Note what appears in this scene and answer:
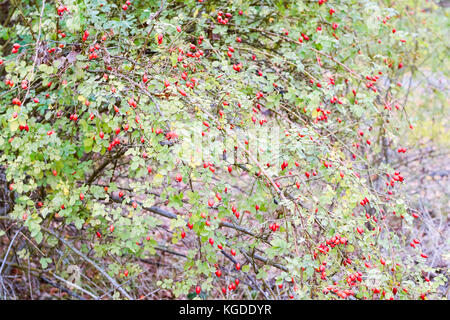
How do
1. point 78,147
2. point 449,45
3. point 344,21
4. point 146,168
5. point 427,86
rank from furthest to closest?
point 427,86 < point 449,45 < point 344,21 < point 78,147 < point 146,168

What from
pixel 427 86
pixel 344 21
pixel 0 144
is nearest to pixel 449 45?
pixel 427 86

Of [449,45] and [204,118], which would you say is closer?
[204,118]

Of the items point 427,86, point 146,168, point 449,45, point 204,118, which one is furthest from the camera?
point 427,86

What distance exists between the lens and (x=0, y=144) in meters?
2.70

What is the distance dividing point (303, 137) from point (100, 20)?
141 cm

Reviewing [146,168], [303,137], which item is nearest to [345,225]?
[303,137]

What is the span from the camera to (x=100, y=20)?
273 centimetres

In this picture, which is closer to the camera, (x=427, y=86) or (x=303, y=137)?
(x=303, y=137)

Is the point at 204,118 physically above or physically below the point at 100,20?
below

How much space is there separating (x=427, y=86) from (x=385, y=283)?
4.14 metres

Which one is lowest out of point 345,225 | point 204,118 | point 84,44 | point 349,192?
point 345,225

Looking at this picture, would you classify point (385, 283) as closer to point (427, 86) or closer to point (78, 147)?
point (78, 147)

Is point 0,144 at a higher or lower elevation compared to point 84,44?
lower

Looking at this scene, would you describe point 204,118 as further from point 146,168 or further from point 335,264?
point 335,264
